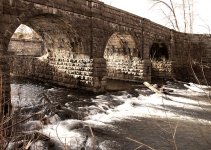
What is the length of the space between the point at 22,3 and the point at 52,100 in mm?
4400

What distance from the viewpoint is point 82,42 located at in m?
11.6

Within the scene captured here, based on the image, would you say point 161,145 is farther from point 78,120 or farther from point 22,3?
point 22,3

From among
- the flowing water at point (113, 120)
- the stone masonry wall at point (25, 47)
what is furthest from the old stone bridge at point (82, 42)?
the stone masonry wall at point (25, 47)

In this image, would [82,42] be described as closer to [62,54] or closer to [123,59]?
[62,54]

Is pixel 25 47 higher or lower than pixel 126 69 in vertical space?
higher

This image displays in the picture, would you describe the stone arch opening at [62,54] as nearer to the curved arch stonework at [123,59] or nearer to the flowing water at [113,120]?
the flowing water at [113,120]

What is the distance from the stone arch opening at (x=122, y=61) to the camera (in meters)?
16.8

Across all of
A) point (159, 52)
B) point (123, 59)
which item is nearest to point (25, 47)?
point (123, 59)

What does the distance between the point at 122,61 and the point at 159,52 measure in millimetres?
5702

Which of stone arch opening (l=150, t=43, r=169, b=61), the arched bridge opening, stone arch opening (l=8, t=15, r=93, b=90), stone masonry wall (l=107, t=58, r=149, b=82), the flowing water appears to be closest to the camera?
the flowing water

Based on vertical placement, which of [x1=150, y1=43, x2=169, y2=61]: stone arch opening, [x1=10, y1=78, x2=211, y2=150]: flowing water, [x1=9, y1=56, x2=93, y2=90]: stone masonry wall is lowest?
[x1=10, y1=78, x2=211, y2=150]: flowing water

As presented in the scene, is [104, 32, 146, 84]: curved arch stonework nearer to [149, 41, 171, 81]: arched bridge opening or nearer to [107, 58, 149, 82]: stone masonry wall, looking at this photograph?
[107, 58, 149, 82]: stone masonry wall

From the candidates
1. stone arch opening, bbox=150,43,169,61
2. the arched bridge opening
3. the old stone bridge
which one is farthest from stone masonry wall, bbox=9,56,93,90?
the arched bridge opening

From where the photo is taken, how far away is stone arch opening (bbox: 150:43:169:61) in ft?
68.8
